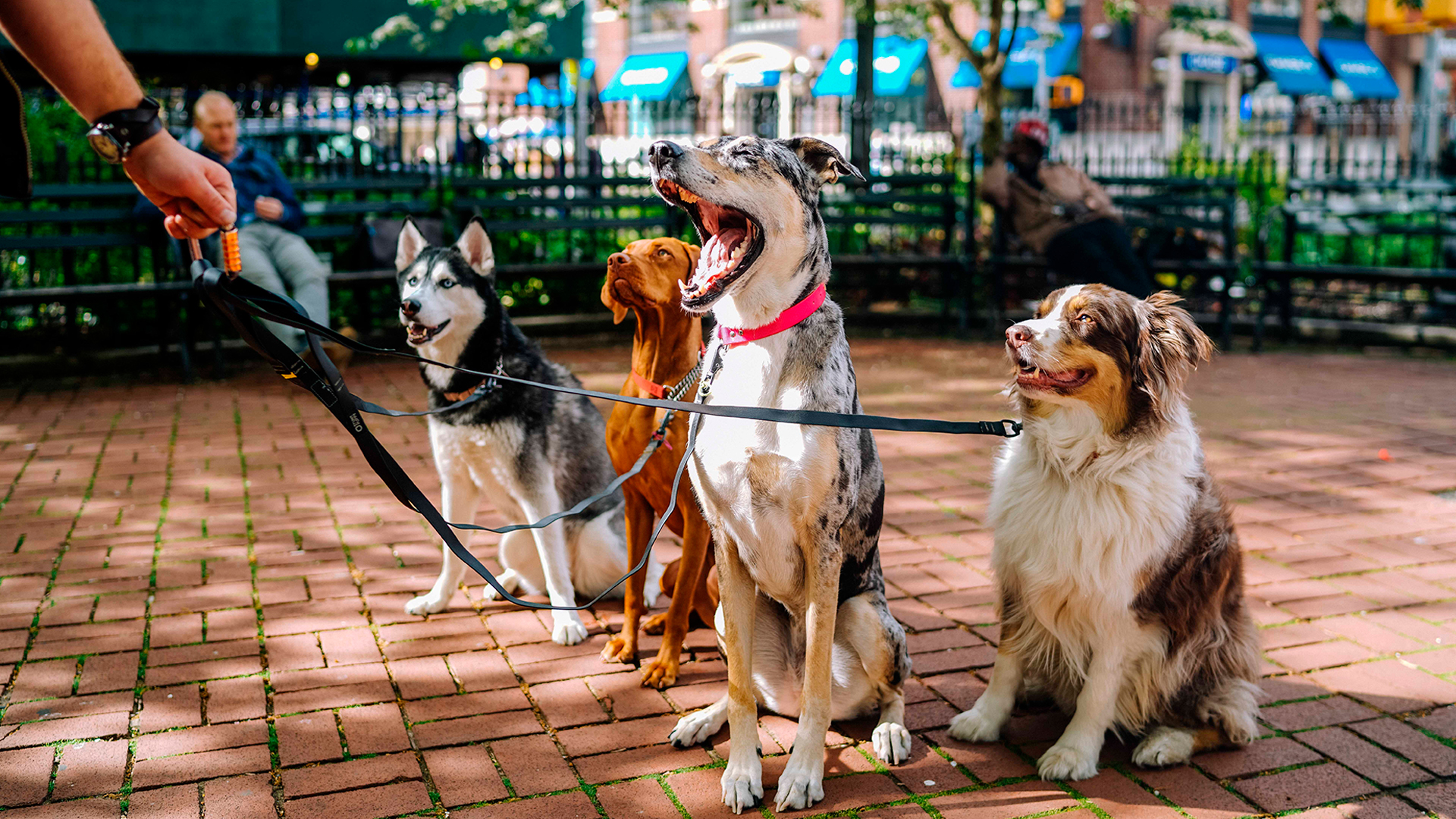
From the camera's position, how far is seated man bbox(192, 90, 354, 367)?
25.0 feet

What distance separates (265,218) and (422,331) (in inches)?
185

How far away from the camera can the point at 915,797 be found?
2889 mm

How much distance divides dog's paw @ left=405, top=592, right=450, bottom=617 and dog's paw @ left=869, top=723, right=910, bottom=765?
6.25ft

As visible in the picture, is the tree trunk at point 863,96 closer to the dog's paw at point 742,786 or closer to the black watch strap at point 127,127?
the dog's paw at point 742,786

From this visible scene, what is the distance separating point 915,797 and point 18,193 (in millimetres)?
2699

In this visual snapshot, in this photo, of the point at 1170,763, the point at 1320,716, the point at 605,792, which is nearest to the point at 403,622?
the point at 605,792

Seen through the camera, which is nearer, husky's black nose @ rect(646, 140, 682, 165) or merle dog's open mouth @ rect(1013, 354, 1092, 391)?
husky's black nose @ rect(646, 140, 682, 165)

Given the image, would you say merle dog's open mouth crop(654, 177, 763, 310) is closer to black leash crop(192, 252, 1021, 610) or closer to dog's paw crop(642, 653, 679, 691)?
black leash crop(192, 252, 1021, 610)

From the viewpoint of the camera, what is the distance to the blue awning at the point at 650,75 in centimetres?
3767

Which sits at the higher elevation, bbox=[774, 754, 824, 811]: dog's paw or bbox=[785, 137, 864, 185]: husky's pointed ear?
bbox=[785, 137, 864, 185]: husky's pointed ear

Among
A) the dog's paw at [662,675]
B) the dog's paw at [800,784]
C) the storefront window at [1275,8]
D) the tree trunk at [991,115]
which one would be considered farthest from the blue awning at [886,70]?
the dog's paw at [800,784]

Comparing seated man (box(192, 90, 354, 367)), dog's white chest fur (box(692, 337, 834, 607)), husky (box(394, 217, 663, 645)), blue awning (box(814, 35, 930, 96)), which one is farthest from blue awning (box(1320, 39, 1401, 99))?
dog's white chest fur (box(692, 337, 834, 607))

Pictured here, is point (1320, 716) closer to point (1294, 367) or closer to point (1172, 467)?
point (1172, 467)

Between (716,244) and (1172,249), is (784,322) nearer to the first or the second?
(716,244)
